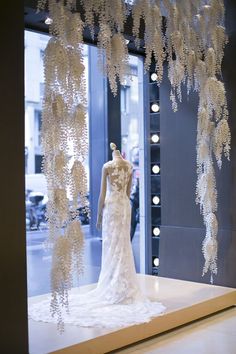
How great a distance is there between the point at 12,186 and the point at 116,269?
70.5 inches

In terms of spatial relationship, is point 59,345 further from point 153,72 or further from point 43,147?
point 153,72

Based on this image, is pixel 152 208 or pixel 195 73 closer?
pixel 195 73

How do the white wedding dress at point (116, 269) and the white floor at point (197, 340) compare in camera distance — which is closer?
the white floor at point (197, 340)

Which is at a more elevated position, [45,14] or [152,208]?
[45,14]

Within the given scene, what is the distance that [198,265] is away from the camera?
5.47 metres

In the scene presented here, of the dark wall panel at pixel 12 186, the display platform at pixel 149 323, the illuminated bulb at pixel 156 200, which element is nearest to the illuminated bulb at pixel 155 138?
the illuminated bulb at pixel 156 200

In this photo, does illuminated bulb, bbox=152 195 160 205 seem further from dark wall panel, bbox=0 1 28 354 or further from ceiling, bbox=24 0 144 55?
dark wall panel, bbox=0 1 28 354

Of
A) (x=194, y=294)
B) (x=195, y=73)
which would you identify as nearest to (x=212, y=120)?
(x=195, y=73)

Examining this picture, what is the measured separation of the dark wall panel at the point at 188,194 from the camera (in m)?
5.22

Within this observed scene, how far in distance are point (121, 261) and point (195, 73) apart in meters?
1.95

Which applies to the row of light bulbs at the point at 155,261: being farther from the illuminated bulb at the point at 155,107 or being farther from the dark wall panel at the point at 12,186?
the dark wall panel at the point at 12,186

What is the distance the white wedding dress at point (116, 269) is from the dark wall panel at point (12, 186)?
118cm

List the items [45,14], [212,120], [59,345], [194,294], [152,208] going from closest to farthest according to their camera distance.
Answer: [59,345]
[45,14]
[194,294]
[212,120]
[152,208]

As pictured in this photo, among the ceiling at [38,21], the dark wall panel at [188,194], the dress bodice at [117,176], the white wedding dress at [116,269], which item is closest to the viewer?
the ceiling at [38,21]
